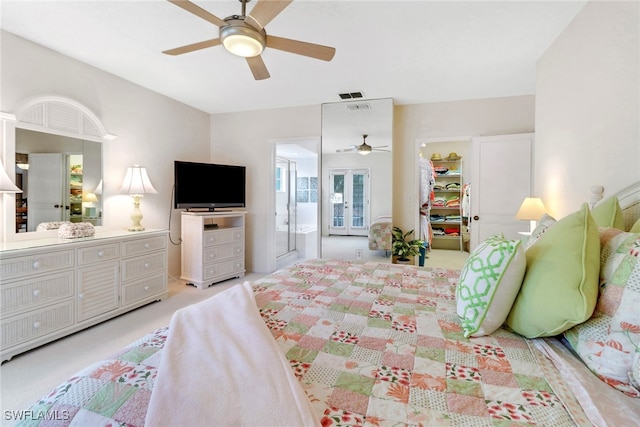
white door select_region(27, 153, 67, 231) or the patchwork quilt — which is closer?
the patchwork quilt

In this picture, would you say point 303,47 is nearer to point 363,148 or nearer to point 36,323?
point 363,148

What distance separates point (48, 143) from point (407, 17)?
131 inches

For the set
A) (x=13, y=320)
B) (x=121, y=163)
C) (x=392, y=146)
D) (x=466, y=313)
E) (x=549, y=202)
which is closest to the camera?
(x=466, y=313)

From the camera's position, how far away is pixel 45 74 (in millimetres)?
2635

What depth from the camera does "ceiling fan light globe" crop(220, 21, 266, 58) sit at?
1.74 meters

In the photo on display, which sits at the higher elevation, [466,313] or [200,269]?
[466,313]

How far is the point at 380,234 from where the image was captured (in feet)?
13.6

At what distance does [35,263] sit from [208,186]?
6.74ft

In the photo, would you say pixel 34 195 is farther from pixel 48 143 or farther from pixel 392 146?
pixel 392 146

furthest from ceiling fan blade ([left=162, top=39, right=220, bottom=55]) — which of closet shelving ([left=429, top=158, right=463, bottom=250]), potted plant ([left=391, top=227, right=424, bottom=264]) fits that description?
closet shelving ([left=429, top=158, right=463, bottom=250])

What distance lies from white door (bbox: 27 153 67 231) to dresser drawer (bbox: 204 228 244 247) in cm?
146

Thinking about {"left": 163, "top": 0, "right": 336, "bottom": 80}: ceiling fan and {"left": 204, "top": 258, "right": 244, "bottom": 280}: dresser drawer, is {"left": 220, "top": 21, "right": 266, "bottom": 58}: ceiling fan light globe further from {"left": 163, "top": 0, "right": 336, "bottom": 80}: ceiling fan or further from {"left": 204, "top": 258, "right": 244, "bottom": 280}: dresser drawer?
{"left": 204, "top": 258, "right": 244, "bottom": 280}: dresser drawer

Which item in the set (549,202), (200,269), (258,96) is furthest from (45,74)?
(549,202)

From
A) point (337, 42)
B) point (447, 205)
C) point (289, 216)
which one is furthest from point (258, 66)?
point (447, 205)
